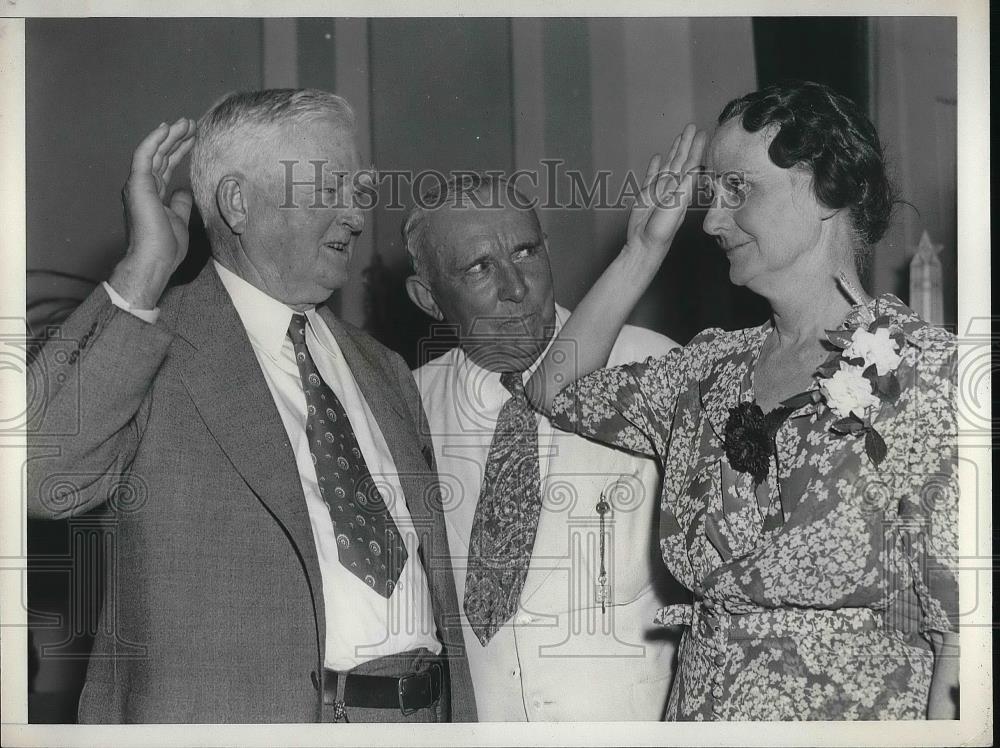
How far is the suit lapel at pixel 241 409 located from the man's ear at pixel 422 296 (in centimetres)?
47

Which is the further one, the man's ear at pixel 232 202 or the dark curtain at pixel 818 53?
the dark curtain at pixel 818 53

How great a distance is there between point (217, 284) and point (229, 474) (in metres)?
0.51

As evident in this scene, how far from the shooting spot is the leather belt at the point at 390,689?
9.71ft

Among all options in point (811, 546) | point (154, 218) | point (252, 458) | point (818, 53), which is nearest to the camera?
point (811, 546)

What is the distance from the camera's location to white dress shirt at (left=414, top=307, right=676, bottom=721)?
3068mm

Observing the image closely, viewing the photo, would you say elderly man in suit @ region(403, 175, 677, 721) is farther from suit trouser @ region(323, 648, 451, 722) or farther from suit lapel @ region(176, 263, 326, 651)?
suit lapel @ region(176, 263, 326, 651)

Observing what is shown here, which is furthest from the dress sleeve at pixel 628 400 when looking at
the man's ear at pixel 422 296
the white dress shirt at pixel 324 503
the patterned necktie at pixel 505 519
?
the white dress shirt at pixel 324 503

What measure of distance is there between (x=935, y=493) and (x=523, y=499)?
1094 millimetres

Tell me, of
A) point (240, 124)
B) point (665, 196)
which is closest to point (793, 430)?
point (665, 196)

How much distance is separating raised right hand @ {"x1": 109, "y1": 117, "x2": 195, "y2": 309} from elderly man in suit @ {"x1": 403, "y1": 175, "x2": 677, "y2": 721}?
628 millimetres

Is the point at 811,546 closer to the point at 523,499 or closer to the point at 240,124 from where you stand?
the point at 523,499

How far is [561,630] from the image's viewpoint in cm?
307

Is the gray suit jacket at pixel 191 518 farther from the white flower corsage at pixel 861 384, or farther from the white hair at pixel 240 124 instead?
the white flower corsage at pixel 861 384

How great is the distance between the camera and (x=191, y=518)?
2.94 meters
